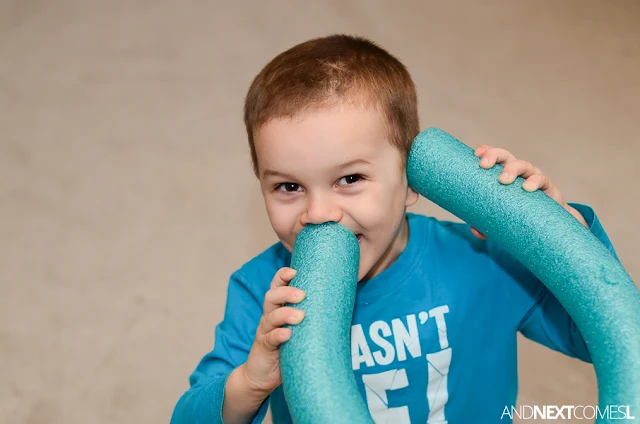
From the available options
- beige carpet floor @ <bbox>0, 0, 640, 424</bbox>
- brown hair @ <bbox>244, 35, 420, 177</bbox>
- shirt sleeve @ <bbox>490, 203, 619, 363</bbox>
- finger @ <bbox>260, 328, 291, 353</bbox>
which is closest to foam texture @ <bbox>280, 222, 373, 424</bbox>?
finger @ <bbox>260, 328, 291, 353</bbox>

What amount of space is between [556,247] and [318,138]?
0.87ft

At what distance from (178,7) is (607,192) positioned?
1251 mm

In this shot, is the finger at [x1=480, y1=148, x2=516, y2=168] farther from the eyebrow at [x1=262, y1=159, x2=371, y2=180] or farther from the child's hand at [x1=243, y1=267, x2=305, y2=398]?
the child's hand at [x1=243, y1=267, x2=305, y2=398]

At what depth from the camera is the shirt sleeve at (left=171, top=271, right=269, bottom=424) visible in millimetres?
871

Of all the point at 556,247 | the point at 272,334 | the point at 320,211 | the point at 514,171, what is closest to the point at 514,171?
the point at 514,171

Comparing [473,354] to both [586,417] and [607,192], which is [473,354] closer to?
[586,417]

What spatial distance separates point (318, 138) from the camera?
2.73 ft

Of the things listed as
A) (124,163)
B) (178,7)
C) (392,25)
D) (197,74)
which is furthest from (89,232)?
(392,25)

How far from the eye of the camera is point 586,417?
4.87 ft

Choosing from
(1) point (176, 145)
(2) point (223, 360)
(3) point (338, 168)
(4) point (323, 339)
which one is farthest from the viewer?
(1) point (176, 145)

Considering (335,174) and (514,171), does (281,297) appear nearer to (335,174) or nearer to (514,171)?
(335,174)

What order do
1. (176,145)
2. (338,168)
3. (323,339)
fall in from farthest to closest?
(176,145) < (338,168) < (323,339)

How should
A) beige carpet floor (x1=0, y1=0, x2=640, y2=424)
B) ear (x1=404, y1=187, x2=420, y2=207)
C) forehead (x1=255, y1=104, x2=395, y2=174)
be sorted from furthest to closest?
beige carpet floor (x1=0, y1=0, x2=640, y2=424), ear (x1=404, y1=187, x2=420, y2=207), forehead (x1=255, y1=104, x2=395, y2=174)

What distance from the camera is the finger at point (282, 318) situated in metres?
0.75
